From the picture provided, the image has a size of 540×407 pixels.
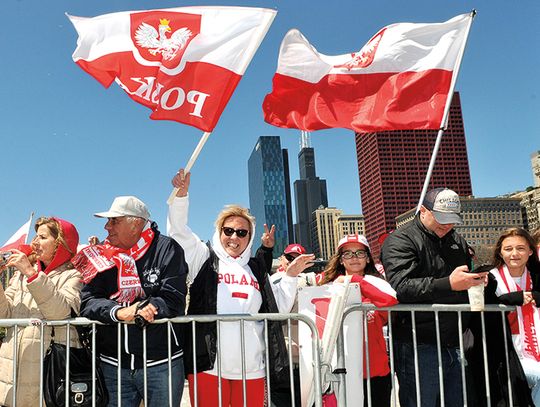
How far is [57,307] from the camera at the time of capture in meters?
4.10

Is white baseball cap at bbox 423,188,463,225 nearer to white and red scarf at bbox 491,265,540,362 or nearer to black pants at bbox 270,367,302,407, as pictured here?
white and red scarf at bbox 491,265,540,362

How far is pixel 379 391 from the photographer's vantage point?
4.57m

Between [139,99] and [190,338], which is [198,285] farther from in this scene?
[139,99]

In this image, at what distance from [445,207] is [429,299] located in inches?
27.4

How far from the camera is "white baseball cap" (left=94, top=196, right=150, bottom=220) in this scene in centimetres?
413

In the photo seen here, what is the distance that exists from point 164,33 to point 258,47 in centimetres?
80

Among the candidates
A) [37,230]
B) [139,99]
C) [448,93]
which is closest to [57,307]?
[37,230]

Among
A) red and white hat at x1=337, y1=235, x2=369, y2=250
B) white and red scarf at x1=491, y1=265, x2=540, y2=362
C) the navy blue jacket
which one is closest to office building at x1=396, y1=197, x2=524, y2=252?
red and white hat at x1=337, y1=235, x2=369, y2=250

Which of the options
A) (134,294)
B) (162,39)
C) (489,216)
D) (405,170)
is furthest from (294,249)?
(405,170)

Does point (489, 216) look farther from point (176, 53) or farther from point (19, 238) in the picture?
point (176, 53)

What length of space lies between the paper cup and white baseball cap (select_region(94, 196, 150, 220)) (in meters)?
2.41

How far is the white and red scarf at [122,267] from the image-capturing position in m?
4.10

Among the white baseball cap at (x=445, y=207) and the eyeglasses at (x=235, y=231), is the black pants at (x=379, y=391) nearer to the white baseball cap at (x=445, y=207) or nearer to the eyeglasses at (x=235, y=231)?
the white baseball cap at (x=445, y=207)

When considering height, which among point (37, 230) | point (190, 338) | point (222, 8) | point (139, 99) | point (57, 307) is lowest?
point (190, 338)
